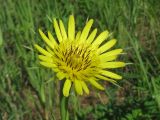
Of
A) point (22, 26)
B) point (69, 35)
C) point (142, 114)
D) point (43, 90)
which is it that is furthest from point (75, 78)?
point (22, 26)

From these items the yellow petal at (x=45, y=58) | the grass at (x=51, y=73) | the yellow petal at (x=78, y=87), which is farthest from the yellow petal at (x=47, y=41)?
the grass at (x=51, y=73)

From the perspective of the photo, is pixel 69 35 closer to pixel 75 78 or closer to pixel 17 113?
pixel 75 78

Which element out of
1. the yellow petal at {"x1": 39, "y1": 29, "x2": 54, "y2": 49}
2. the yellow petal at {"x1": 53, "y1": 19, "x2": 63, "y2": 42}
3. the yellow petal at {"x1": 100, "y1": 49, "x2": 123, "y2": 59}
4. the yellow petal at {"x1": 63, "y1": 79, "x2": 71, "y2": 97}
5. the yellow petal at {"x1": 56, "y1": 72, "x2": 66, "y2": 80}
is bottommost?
the yellow petal at {"x1": 63, "y1": 79, "x2": 71, "y2": 97}

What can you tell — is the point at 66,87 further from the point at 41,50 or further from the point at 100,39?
the point at 100,39

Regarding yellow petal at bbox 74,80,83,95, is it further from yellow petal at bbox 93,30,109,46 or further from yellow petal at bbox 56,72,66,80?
yellow petal at bbox 93,30,109,46

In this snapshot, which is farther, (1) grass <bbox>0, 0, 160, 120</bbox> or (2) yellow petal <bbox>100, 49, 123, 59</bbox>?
(1) grass <bbox>0, 0, 160, 120</bbox>

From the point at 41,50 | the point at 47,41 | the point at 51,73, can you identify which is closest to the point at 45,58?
the point at 41,50

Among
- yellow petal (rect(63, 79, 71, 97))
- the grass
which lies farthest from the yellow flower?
the grass

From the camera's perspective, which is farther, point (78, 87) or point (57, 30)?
point (57, 30)
